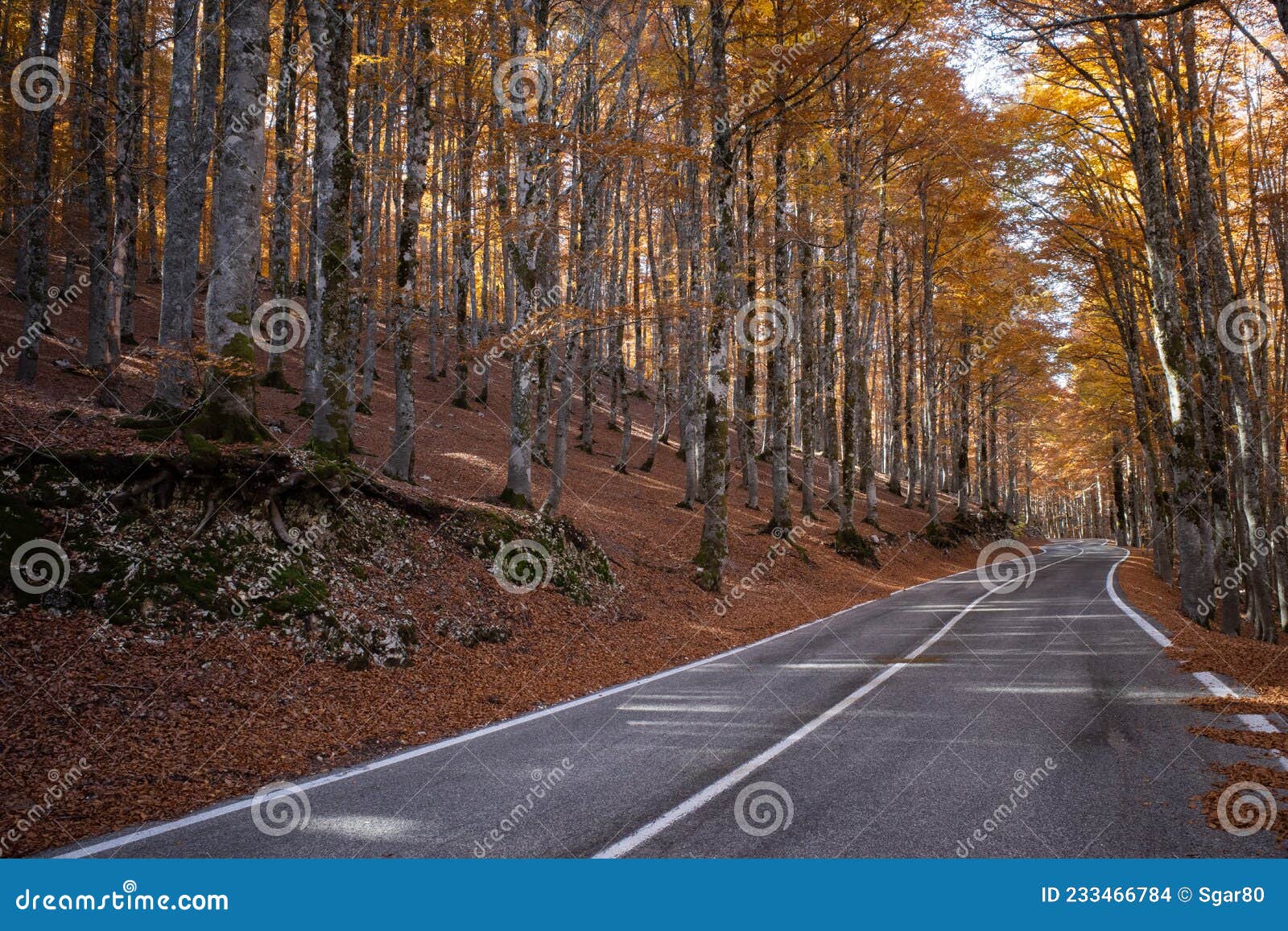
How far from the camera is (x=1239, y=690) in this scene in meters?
7.18

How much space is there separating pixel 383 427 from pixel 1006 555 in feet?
97.4

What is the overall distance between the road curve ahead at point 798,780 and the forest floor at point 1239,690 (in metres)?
0.19

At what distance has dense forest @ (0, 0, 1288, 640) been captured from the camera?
12039mm

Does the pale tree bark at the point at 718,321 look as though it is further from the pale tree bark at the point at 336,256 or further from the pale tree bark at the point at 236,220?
the pale tree bark at the point at 236,220

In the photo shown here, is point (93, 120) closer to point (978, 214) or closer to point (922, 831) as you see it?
point (922, 831)

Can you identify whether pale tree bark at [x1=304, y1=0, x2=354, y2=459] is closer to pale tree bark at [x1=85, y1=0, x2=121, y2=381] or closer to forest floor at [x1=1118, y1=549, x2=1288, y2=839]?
pale tree bark at [x1=85, y1=0, x2=121, y2=381]

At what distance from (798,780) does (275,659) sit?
17.4 ft

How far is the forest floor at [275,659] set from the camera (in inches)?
207

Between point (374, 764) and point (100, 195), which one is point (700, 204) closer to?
point (100, 195)

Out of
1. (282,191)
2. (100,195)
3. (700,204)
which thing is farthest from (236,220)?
(700,204)

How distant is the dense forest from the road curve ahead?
611 cm

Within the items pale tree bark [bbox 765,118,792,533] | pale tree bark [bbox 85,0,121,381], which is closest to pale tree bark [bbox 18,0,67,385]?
pale tree bark [bbox 85,0,121,381]

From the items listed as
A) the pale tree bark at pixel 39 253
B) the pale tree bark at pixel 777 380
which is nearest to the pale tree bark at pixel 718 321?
the pale tree bark at pixel 777 380

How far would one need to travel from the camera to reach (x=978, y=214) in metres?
21.5
